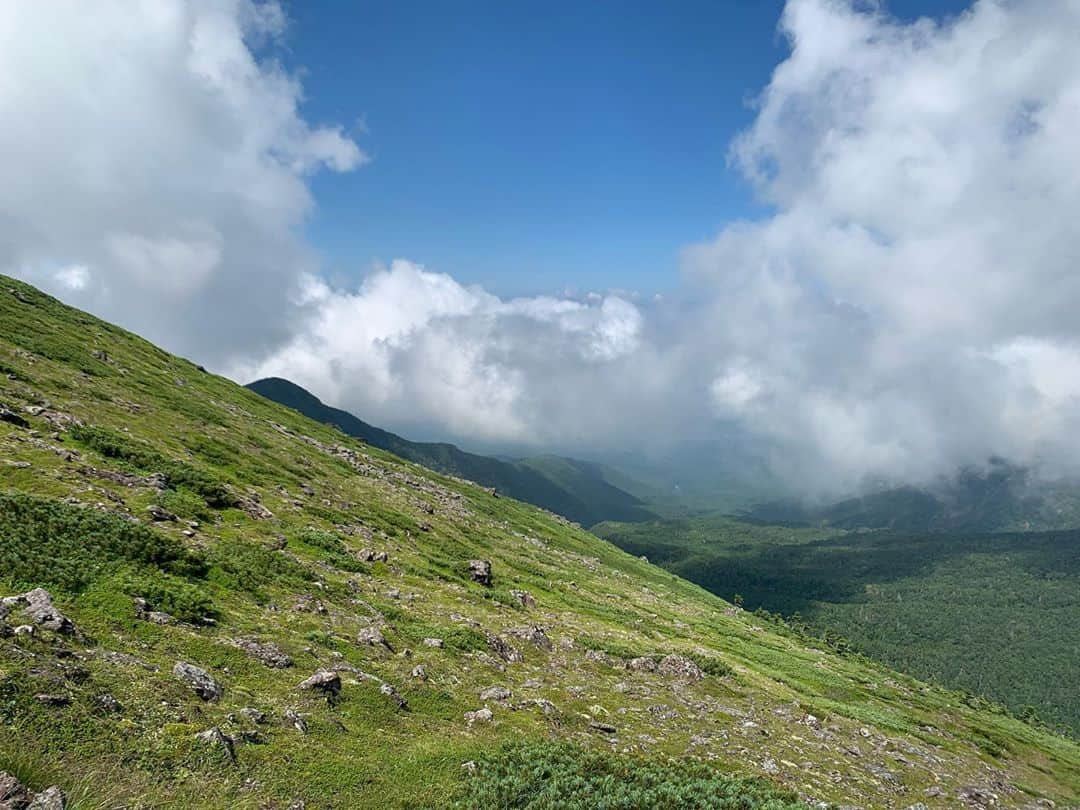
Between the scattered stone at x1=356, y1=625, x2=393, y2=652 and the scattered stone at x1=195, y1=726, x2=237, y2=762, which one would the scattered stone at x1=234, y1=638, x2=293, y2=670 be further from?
the scattered stone at x1=195, y1=726, x2=237, y2=762

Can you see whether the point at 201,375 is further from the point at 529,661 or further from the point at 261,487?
the point at 529,661

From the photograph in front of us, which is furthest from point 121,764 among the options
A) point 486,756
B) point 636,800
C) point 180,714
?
point 636,800

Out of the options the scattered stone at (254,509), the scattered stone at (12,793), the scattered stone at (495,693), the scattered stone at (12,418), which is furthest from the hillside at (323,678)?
the scattered stone at (12,793)

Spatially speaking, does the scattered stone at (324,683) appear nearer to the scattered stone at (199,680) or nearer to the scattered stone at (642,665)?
the scattered stone at (199,680)

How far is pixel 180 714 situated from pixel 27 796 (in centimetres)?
511

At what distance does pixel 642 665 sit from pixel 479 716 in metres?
20.1

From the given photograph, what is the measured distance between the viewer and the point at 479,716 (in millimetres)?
22125

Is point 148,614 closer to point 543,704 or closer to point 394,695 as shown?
point 394,695

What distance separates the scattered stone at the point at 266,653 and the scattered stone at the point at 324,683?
4.79 feet

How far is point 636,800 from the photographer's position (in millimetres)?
16750

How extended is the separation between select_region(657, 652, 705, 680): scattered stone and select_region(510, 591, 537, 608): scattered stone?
47.0 ft

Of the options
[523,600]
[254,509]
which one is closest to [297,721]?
[254,509]

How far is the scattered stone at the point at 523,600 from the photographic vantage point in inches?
1926

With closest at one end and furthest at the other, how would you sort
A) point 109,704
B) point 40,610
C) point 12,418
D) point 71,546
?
point 109,704
point 40,610
point 71,546
point 12,418
